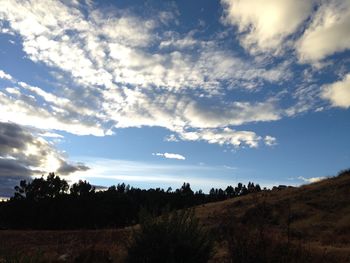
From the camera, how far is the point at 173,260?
9.93 m

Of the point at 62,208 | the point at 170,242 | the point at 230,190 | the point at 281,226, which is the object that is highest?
the point at 230,190

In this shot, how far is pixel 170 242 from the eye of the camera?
1030cm

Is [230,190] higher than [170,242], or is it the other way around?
[230,190]

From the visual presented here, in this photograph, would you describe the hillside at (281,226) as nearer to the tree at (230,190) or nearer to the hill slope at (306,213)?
the hill slope at (306,213)

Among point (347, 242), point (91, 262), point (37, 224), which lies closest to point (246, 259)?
point (91, 262)

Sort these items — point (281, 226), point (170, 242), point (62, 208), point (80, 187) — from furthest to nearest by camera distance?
point (80, 187), point (62, 208), point (281, 226), point (170, 242)

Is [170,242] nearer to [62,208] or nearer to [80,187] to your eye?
[62,208]

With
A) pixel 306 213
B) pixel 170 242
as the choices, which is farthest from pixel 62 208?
pixel 170 242

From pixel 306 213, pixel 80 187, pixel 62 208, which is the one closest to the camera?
pixel 306 213

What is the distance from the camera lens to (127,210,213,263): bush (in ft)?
33.8

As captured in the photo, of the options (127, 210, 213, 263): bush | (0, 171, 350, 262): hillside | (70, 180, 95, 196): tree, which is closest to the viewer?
(127, 210, 213, 263): bush

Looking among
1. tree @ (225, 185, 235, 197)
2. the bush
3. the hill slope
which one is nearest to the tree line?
tree @ (225, 185, 235, 197)

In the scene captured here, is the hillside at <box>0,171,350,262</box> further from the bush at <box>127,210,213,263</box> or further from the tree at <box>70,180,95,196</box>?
the tree at <box>70,180,95,196</box>

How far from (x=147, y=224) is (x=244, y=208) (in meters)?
32.4
